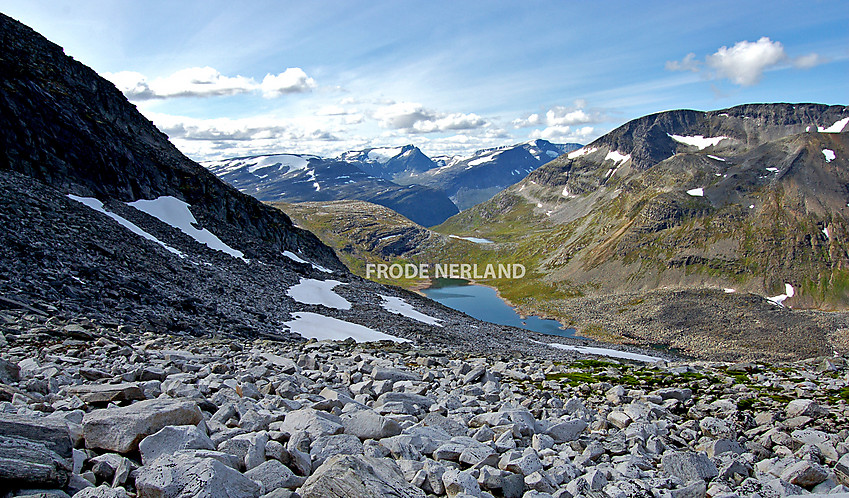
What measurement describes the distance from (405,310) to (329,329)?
72.6ft

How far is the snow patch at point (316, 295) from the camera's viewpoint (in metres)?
52.5

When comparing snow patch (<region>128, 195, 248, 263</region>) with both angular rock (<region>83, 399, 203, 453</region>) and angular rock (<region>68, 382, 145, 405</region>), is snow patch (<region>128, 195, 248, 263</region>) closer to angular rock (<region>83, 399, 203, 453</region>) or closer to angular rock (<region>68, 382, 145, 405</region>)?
angular rock (<region>68, 382, 145, 405</region>)

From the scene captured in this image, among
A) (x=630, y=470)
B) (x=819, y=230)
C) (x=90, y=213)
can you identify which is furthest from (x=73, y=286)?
(x=819, y=230)

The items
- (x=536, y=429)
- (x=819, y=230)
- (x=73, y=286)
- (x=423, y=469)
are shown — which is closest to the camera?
(x=423, y=469)

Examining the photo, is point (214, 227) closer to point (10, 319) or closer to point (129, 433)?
point (10, 319)

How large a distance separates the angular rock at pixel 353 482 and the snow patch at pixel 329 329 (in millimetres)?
31228

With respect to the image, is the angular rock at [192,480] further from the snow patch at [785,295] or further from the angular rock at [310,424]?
the snow patch at [785,295]

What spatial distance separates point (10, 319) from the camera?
18.7 metres

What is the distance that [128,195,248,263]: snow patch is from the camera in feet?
188

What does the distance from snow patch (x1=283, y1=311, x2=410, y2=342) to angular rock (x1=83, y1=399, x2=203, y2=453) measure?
29.5 metres

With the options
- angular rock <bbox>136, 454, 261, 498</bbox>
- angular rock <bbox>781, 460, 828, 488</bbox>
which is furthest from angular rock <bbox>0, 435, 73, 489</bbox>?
angular rock <bbox>781, 460, 828, 488</bbox>

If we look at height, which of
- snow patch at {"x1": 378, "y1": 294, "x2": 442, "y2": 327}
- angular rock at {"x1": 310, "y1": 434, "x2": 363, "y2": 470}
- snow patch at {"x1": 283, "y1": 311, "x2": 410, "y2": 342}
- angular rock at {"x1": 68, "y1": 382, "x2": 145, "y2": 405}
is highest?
angular rock at {"x1": 68, "y1": 382, "x2": 145, "y2": 405}

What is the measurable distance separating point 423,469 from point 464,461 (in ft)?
3.15

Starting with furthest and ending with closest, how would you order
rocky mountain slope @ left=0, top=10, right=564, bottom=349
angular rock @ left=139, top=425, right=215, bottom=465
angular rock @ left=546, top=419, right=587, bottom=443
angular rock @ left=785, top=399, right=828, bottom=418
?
1. rocky mountain slope @ left=0, top=10, right=564, bottom=349
2. angular rock @ left=785, top=399, right=828, bottom=418
3. angular rock @ left=546, top=419, right=587, bottom=443
4. angular rock @ left=139, top=425, right=215, bottom=465
